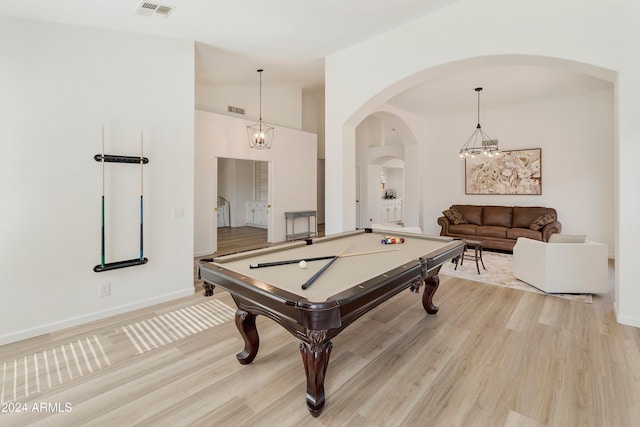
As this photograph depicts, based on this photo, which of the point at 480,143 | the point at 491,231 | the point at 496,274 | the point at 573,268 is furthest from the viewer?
the point at 480,143

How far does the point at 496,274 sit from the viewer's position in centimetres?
452

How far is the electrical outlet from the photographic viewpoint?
3.07 m

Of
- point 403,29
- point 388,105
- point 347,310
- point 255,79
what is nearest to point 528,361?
point 347,310

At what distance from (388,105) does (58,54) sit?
5406 mm

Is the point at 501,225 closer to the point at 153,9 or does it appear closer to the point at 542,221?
the point at 542,221

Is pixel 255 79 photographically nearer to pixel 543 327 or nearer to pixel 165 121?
pixel 165 121

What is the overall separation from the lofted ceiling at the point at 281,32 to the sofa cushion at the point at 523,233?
8.69 feet

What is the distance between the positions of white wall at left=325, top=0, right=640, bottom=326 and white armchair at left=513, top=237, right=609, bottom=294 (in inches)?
26.7

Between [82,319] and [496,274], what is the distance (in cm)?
527

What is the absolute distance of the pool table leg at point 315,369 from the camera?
1672mm

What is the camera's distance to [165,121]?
3463 mm

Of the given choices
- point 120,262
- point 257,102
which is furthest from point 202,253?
point 257,102

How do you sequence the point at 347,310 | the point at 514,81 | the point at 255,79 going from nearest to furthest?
the point at 347,310 < the point at 514,81 < the point at 255,79

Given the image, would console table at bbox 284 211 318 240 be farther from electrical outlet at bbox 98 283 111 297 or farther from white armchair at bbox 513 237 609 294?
white armchair at bbox 513 237 609 294
